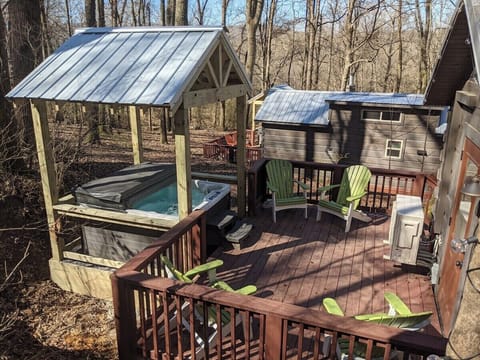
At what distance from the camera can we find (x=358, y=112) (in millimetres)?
11164

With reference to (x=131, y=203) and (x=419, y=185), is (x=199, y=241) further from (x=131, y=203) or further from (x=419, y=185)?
(x=419, y=185)

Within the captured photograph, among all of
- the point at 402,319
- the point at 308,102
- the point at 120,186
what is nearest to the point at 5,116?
the point at 120,186

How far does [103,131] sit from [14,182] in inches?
404

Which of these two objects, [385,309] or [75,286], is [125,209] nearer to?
[75,286]

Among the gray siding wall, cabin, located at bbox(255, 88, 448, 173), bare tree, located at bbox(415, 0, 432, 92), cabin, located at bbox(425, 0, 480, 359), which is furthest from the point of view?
bare tree, located at bbox(415, 0, 432, 92)

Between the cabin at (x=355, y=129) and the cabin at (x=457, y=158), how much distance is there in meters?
5.72

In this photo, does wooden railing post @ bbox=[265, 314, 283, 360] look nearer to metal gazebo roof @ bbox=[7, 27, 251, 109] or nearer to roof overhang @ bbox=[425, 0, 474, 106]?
metal gazebo roof @ bbox=[7, 27, 251, 109]

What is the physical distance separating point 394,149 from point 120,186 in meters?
8.86

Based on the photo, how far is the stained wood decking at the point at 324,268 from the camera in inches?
159

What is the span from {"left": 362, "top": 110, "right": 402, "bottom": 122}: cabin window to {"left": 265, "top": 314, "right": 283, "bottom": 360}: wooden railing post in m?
9.62

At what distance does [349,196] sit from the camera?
5.85 m

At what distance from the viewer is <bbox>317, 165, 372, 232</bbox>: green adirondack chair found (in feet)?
18.4

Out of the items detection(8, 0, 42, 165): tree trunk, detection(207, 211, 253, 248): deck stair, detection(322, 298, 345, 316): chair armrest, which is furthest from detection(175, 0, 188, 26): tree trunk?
detection(322, 298, 345, 316): chair armrest

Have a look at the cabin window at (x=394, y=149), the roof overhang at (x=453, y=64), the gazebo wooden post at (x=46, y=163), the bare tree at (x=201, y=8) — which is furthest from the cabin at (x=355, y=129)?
the bare tree at (x=201, y=8)
